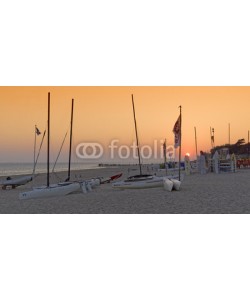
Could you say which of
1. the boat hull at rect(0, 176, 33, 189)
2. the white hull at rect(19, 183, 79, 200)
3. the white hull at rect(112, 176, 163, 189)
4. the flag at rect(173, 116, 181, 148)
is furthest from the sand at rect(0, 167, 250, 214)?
the boat hull at rect(0, 176, 33, 189)

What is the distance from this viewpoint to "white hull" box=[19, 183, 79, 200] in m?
17.1

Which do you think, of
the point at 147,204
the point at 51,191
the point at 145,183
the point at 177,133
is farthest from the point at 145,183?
the point at 147,204

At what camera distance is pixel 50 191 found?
57.3 ft

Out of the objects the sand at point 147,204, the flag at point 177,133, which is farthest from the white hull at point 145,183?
the flag at point 177,133

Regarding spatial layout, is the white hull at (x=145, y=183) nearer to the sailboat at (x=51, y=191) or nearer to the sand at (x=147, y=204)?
the sand at (x=147, y=204)

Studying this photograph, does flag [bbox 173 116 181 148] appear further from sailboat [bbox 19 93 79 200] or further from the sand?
sailboat [bbox 19 93 79 200]

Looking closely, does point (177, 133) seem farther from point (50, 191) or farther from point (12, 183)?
point (12, 183)

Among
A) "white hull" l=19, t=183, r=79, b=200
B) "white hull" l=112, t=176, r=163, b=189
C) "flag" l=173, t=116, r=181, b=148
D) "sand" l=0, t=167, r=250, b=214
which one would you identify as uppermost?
"flag" l=173, t=116, r=181, b=148

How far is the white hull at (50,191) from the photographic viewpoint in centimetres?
1709

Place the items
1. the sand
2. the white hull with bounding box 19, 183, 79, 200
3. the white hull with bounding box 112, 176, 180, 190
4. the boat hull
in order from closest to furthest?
the sand
the white hull with bounding box 19, 183, 79, 200
the white hull with bounding box 112, 176, 180, 190
the boat hull

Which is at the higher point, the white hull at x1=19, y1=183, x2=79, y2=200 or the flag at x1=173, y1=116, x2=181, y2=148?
the flag at x1=173, y1=116, x2=181, y2=148

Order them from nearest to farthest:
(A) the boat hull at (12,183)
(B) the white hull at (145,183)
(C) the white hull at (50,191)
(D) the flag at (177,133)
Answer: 1. (C) the white hull at (50,191)
2. (B) the white hull at (145,183)
3. (D) the flag at (177,133)
4. (A) the boat hull at (12,183)
